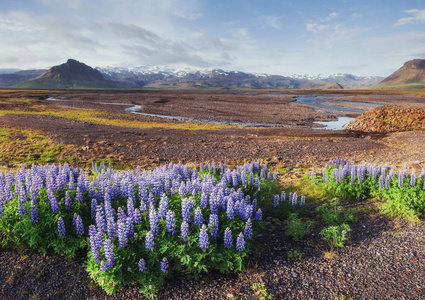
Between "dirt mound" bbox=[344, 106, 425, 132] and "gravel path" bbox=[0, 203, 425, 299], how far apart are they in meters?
32.2

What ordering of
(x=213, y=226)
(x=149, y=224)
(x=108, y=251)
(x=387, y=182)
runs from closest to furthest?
(x=108, y=251), (x=213, y=226), (x=149, y=224), (x=387, y=182)

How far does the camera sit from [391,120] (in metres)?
35.4

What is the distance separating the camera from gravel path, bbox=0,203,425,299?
18.3 feet

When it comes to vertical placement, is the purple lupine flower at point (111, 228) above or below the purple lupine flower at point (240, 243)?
above

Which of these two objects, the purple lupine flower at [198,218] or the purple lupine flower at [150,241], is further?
the purple lupine flower at [198,218]

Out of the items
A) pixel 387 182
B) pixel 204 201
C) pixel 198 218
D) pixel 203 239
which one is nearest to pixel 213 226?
pixel 198 218

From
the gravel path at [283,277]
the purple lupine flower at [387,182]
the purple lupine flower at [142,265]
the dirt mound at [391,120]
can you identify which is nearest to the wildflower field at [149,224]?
the purple lupine flower at [142,265]

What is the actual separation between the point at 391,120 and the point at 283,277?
36.5 m

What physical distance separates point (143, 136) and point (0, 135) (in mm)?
12422

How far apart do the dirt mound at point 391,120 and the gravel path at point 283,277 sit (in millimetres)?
32174

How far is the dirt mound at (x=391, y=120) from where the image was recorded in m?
34.3

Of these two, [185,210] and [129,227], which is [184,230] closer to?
[185,210]

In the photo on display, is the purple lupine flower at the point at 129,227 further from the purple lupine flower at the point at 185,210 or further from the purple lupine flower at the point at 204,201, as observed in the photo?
the purple lupine flower at the point at 204,201

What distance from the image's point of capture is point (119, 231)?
5555 millimetres
